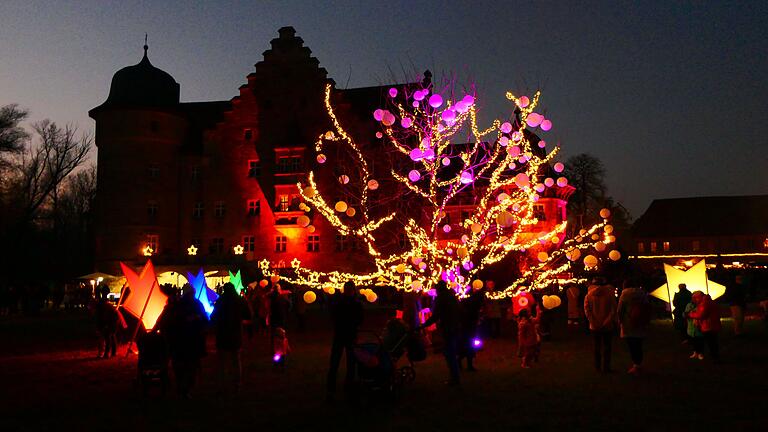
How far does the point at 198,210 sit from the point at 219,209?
6.44 feet

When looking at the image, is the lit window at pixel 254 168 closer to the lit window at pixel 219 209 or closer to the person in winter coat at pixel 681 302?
the lit window at pixel 219 209

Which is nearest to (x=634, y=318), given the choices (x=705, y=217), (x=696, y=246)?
(x=696, y=246)

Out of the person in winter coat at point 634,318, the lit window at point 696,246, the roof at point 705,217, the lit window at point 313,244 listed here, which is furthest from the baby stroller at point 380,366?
the lit window at point 696,246

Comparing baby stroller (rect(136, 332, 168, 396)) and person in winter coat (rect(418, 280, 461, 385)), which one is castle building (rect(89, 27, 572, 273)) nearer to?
person in winter coat (rect(418, 280, 461, 385))

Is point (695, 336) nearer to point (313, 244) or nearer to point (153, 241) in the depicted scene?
point (313, 244)

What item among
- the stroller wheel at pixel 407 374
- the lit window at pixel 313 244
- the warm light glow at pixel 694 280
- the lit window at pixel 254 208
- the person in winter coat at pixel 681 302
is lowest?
the stroller wheel at pixel 407 374

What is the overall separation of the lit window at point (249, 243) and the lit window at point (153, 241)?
673 cm

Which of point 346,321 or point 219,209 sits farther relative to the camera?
point 219,209

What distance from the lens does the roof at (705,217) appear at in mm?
80387

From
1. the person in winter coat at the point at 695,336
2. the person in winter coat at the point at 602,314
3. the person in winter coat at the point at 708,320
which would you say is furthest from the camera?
the person in winter coat at the point at 695,336

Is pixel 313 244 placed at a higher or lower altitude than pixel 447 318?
higher

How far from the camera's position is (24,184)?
53000 millimetres

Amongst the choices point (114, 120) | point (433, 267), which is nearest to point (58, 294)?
point (114, 120)

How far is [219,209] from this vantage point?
5553 centimetres
